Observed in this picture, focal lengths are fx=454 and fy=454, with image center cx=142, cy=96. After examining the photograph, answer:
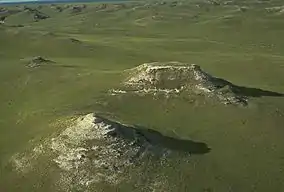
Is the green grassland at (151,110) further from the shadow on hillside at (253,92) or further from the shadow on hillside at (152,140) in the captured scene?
the shadow on hillside at (253,92)

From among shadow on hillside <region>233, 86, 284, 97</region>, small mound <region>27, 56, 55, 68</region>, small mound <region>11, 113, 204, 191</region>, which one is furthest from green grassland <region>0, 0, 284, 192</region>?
shadow on hillside <region>233, 86, 284, 97</region>

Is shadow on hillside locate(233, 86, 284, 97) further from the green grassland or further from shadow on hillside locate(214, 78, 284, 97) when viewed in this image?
the green grassland

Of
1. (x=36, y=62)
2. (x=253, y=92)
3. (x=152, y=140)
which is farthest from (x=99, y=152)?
(x=36, y=62)

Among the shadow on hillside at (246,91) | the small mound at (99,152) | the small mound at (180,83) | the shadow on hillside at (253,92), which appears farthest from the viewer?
the shadow on hillside at (253,92)

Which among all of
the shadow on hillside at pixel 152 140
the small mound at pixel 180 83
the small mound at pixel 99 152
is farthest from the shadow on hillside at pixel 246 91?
the small mound at pixel 99 152

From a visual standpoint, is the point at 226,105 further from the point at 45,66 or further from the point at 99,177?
the point at 45,66

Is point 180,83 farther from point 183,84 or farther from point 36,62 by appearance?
point 36,62
